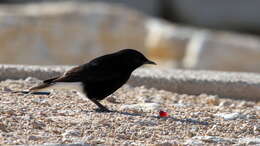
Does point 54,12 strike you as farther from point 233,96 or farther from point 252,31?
point 252,31

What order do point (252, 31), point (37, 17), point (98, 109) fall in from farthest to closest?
point (252, 31)
point (37, 17)
point (98, 109)

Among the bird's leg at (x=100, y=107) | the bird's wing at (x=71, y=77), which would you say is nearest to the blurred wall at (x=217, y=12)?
the bird's wing at (x=71, y=77)

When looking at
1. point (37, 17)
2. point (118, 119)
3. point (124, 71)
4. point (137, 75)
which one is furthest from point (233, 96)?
point (37, 17)

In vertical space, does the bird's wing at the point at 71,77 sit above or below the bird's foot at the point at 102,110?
above

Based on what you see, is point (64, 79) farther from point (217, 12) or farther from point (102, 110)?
point (217, 12)

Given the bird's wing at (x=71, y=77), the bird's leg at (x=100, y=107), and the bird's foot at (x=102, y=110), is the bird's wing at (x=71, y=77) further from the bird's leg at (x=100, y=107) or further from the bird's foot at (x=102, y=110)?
the bird's foot at (x=102, y=110)

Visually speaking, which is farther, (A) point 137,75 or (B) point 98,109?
(A) point 137,75

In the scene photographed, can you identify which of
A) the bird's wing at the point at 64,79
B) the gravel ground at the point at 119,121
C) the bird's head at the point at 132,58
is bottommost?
the gravel ground at the point at 119,121
